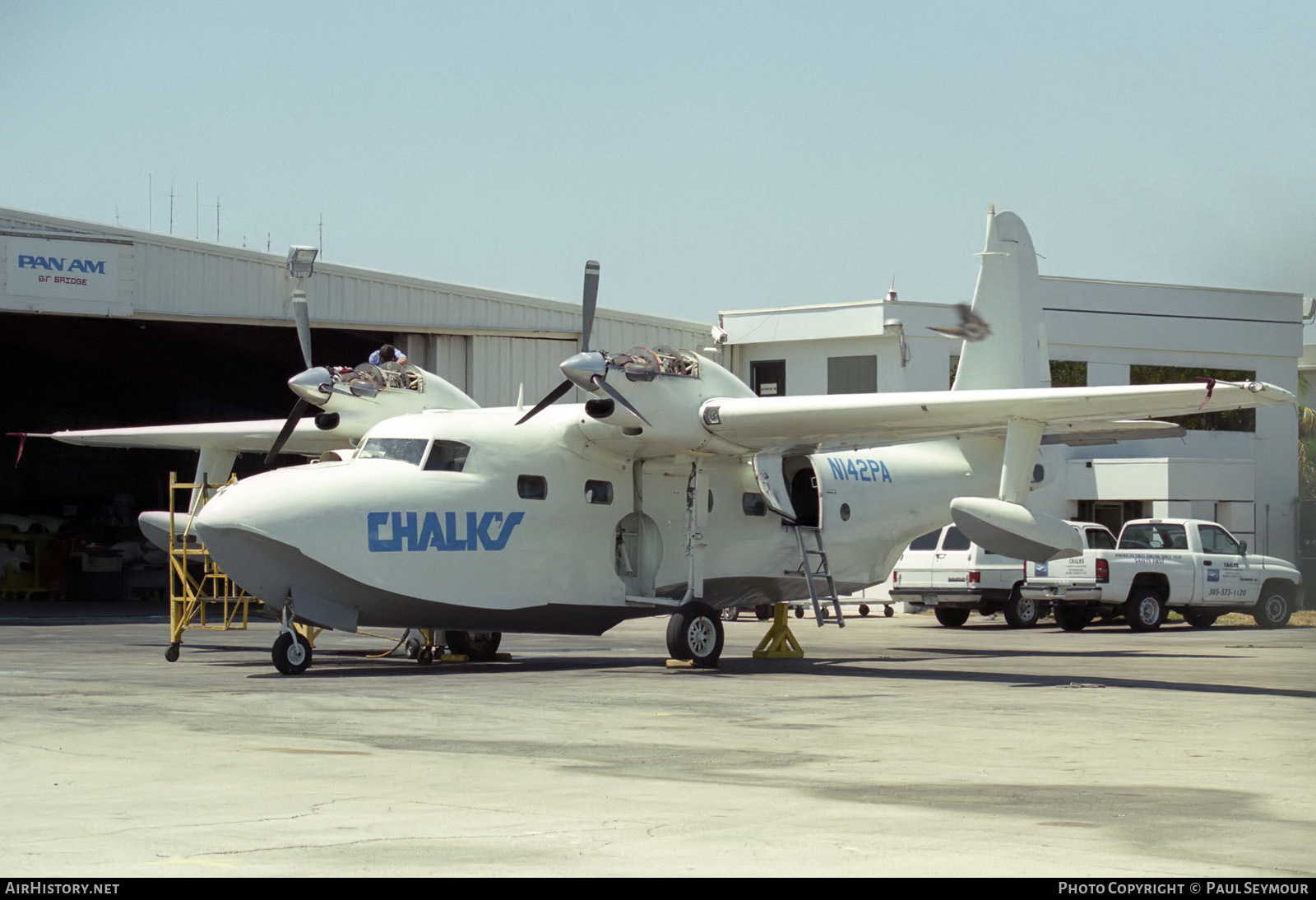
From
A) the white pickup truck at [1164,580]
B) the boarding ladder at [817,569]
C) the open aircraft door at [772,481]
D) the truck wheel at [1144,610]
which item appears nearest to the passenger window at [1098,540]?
the white pickup truck at [1164,580]

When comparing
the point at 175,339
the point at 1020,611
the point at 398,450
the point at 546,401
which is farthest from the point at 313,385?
the point at 175,339

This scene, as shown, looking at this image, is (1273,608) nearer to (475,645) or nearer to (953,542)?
(953,542)

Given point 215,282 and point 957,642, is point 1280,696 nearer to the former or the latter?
point 957,642

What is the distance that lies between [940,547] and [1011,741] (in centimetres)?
1764

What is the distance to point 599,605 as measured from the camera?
59.8 feet

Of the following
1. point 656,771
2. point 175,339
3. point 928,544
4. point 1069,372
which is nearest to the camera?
point 656,771

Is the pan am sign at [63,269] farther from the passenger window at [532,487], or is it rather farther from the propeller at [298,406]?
the passenger window at [532,487]

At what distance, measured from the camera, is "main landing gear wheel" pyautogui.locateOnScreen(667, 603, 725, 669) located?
57.5 feet

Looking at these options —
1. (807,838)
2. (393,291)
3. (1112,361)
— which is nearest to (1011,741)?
(807,838)

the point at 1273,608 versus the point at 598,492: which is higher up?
the point at 598,492

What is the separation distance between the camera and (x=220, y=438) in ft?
74.9

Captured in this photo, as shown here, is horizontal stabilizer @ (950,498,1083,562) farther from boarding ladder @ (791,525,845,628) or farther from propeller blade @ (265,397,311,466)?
propeller blade @ (265,397,311,466)

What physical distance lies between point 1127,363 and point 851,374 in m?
7.59

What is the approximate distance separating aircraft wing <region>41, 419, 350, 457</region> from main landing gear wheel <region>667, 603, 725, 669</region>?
6859 mm
